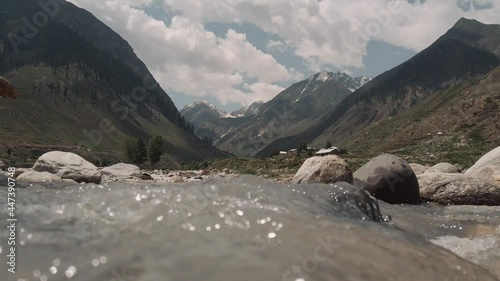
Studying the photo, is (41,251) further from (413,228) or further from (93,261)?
(413,228)

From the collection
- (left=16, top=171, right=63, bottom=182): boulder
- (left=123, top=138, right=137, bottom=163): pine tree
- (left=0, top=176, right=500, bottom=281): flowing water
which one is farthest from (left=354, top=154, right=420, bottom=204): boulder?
(left=123, top=138, right=137, bottom=163): pine tree

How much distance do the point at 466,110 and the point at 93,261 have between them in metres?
103

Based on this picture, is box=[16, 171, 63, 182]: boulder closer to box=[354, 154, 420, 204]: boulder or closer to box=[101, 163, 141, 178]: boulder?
box=[101, 163, 141, 178]: boulder

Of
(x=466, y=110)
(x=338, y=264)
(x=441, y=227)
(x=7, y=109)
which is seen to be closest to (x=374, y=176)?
(x=441, y=227)

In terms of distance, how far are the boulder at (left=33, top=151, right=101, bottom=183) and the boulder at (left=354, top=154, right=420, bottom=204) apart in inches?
642

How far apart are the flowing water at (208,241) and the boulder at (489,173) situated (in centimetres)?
1241

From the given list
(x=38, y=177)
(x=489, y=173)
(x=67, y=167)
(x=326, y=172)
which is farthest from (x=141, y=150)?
(x=489, y=173)

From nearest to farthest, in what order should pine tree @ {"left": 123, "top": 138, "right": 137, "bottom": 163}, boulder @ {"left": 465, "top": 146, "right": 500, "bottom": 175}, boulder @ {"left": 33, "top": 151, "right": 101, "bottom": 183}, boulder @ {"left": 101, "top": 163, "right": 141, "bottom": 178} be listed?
boulder @ {"left": 465, "top": 146, "right": 500, "bottom": 175} → boulder @ {"left": 33, "top": 151, "right": 101, "bottom": 183} → boulder @ {"left": 101, "top": 163, "right": 141, "bottom": 178} → pine tree @ {"left": 123, "top": 138, "right": 137, "bottom": 163}

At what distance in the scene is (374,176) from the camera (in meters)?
17.5

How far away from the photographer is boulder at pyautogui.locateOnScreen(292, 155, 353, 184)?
56.3 ft

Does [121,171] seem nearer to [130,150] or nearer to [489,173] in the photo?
[489,173]

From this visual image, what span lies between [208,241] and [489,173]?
1898cm

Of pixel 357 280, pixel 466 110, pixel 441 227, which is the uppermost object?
pixel 466 110

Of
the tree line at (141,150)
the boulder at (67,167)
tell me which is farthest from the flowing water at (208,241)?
the tree line at (141,150)
